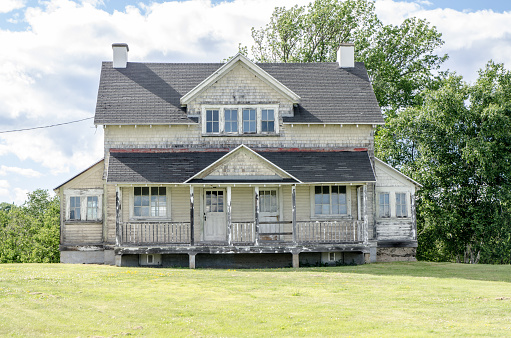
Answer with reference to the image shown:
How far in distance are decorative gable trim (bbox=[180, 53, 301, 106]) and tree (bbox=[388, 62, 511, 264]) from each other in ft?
34.2

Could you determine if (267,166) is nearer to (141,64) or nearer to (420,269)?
(420,269)

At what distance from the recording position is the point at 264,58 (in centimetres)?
4444

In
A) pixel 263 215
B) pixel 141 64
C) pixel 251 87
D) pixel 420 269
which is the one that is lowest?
pixel 420 269

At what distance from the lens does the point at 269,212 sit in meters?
25.4

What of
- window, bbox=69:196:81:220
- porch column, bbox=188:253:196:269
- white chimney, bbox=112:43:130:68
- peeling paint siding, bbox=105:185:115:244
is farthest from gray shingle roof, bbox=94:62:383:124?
porch column, bbox=188:253:196:269

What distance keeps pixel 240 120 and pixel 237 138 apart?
774mm

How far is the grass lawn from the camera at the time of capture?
11.4 m

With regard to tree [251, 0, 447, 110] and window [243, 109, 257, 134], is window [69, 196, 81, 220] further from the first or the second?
tree [251, 0, 447, 110]

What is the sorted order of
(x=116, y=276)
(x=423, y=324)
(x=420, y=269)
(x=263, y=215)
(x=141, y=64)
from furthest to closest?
(x=141, y=64)
(x=263, y=215)
(x=420, y=269)
(x=116, y=276)
(x=423, y=324)

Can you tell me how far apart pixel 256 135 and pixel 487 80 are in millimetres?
14838

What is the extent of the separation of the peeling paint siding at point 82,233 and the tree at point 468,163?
673 inches

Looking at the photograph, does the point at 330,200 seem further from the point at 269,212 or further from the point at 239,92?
the point at 239,92

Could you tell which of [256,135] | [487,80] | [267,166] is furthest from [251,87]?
[487,80]

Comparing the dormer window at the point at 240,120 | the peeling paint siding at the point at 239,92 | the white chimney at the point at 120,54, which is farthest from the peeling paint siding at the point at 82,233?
the white chimney at the point at 120,54
